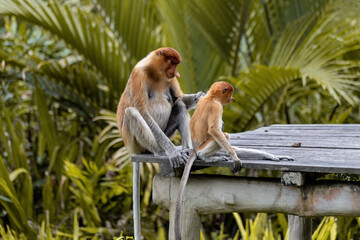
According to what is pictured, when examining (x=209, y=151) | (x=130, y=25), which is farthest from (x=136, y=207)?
(x=130, y=25)

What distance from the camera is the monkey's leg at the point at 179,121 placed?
9.29 feet

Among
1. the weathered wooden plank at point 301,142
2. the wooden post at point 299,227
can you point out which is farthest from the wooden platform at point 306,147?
the wooden post at point 299,227

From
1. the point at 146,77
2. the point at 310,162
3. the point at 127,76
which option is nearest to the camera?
the point at 310,162

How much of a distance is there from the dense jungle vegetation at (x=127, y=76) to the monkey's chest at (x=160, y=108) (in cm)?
137

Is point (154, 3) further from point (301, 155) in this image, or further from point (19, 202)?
point (301, 155)

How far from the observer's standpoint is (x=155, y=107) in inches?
110

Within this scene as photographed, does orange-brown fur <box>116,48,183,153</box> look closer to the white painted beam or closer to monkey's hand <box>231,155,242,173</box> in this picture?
the white painted beam

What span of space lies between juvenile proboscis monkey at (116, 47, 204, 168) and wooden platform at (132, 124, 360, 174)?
5.6 inches

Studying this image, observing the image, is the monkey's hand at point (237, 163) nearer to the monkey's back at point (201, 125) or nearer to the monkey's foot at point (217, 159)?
the monkey's foot at point (217, 159)

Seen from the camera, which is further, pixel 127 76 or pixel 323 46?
pixel 127 76

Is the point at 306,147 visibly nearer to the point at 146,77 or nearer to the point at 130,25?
the point at 146,77

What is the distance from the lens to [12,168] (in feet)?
16.0

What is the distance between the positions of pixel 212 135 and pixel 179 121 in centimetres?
67

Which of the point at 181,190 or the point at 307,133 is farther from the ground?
the point at 307,133
